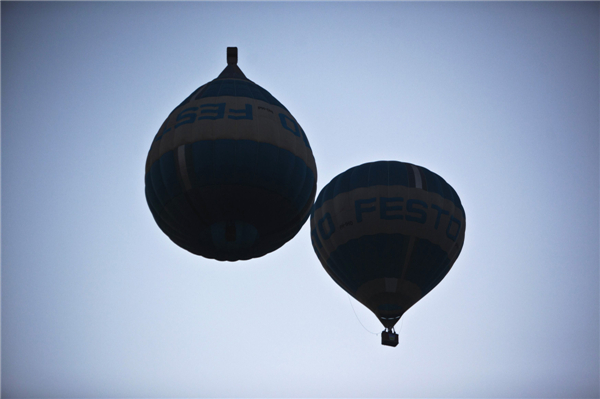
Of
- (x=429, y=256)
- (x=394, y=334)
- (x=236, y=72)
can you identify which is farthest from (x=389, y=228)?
(x=236, y=72)

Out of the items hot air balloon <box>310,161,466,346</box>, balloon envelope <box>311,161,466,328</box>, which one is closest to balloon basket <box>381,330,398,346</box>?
hot air balloon <box>310,161,466,346</box>

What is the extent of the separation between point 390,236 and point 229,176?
19.8 ft

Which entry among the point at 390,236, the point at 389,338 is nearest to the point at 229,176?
the point at 390,236

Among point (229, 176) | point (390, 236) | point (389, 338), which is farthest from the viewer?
point (389, 338)

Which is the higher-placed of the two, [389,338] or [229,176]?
[229,176]

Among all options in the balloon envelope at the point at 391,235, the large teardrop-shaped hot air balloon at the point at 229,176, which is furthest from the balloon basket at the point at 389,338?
the large teardrop-shaped hot air balloon at the point at 229,176

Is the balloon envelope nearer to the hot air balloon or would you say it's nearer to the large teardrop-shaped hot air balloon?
the hot air balloon

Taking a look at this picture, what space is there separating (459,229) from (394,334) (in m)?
3.43

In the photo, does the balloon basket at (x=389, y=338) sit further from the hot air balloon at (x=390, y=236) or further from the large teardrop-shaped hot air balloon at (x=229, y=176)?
the large teardrop-shaped hot air balloon at (x=229, y=176)

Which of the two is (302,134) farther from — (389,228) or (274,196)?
(389,228)

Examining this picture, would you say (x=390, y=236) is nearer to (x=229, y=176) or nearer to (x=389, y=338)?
(x=389, y=338)

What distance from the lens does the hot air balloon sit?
19234 mm

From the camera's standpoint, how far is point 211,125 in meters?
15.3

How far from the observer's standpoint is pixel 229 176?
1480 cm
